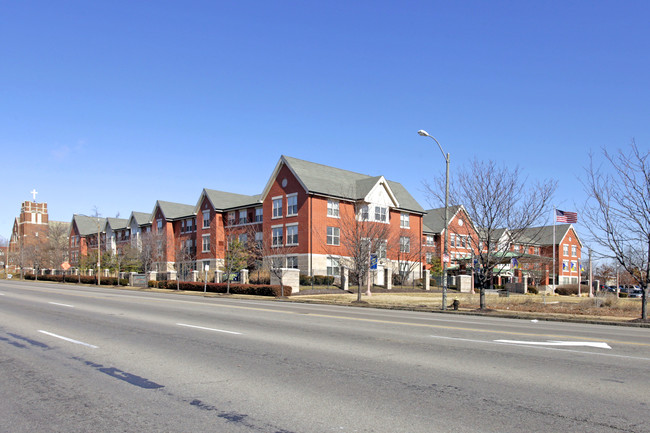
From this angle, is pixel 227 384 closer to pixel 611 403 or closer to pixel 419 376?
pixel 419 376

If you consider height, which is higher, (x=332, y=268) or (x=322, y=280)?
(x=332, y=268)

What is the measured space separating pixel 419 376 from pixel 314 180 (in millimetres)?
44553

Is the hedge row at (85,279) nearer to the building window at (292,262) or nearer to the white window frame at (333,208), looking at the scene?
the building window at (292,262)

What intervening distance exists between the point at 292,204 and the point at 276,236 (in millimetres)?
4143

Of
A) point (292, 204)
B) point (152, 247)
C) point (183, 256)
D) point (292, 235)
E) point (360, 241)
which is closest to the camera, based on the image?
point (360, 241)

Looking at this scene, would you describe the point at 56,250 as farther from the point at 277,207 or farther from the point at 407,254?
the point at 407,254

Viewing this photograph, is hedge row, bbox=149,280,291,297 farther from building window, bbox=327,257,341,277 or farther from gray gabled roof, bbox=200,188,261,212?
gray gabled roof, bbox=200,188,261,212

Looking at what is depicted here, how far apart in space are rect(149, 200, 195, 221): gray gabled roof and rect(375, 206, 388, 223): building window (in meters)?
28.7

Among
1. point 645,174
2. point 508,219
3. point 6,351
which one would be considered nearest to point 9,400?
point 6,351

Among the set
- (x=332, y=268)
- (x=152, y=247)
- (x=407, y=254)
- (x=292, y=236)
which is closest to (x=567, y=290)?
(x=407, y=254)

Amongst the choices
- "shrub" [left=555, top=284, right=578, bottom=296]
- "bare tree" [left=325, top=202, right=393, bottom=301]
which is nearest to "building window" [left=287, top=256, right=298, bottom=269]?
"bare tree" [left=325, top=202, right=393, bottom=301]

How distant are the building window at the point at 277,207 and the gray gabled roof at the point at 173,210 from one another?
20.7 metres

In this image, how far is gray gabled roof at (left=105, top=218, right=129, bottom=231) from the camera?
293 ft

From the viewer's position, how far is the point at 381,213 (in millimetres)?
55031
